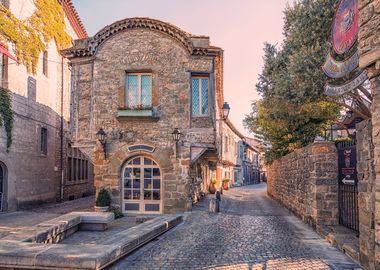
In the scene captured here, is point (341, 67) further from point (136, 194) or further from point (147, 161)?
point (136, 194)

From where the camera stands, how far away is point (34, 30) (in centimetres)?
1559

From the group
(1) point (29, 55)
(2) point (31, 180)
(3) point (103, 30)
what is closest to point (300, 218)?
(3) point (103, 30)

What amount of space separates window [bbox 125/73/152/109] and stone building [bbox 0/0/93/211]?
13.9 ft

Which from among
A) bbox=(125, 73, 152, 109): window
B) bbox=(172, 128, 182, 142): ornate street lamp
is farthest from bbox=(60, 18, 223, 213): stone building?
bbox=(172, 128, 182, 142): ornate street lamp

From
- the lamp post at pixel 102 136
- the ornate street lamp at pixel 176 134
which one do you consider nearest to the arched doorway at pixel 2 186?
the lamp post at pixel 102 136

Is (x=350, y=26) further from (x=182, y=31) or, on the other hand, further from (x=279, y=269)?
(x=182, y=31)

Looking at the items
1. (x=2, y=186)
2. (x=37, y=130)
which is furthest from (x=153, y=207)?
(x=37, y=130)

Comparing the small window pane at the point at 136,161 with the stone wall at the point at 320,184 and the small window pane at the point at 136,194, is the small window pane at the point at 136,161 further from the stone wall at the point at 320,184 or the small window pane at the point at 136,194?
the stone wall at the point at 320,184

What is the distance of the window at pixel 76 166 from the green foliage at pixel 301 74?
1163 cm

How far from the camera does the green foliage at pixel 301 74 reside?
9.98 m

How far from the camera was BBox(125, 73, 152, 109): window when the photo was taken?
13500 millimetres

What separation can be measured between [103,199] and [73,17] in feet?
40.4

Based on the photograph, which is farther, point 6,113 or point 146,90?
point 146,90

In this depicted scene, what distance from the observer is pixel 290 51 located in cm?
1148
